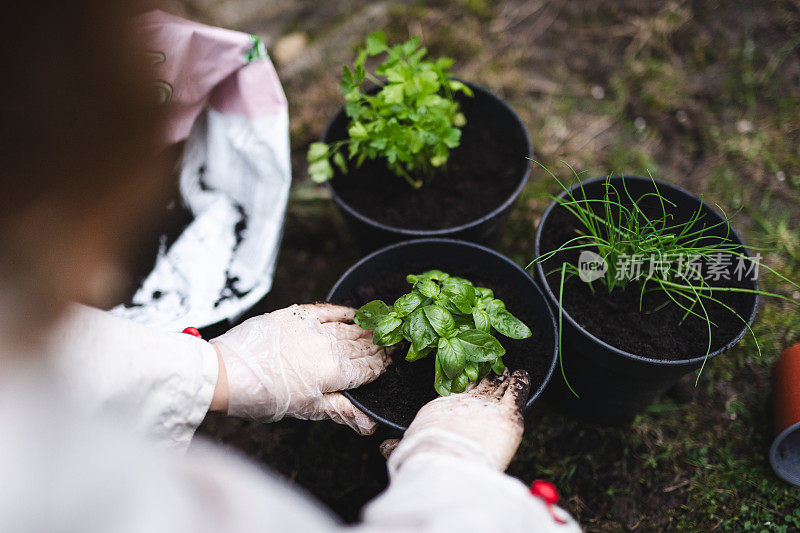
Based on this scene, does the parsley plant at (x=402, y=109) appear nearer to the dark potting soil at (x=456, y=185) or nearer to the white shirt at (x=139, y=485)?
the dark potting soil at (x=456, y=185)

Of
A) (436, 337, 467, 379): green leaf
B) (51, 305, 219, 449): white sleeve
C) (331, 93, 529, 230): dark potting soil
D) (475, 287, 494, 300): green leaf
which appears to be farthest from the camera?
(331, 93, 529, 230): dark potting soil

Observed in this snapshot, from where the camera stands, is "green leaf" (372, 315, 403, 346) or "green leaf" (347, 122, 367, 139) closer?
"green leaf" (372, 315, 403, 346)

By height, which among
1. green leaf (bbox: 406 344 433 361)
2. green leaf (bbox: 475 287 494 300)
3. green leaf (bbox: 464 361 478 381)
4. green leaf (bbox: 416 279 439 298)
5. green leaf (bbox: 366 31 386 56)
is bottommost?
green leaf (bbox: 464 361 478 381)

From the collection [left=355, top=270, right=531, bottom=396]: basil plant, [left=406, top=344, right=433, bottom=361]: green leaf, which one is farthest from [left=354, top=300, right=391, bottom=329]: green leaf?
[left=406, top=344, right=433, bottom=361]: green leaf

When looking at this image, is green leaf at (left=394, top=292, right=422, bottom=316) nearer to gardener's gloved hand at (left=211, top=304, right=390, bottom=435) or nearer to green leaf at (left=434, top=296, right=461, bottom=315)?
green leaf at (left=434, top=296, right=461, bottom=315)

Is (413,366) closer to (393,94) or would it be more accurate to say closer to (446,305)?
(446,305)

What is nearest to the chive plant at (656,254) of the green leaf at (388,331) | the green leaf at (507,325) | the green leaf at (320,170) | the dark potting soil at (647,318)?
the dark potting soil at (647,318)

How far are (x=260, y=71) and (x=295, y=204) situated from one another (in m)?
0.55

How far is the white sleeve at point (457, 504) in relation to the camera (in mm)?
725

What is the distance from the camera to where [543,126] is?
2.14m

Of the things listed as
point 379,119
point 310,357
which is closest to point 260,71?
point 379,119

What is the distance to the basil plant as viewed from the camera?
109 centimetres

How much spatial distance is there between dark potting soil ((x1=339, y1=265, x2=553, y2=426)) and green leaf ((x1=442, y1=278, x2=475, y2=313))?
215 millimetres

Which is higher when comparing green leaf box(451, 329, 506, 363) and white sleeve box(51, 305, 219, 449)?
white sleeve box(51, 305, 219, 449)
